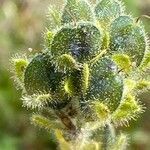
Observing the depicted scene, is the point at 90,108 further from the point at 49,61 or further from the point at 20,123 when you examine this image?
the point at 20,123

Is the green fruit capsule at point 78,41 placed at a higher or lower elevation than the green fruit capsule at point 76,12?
lower

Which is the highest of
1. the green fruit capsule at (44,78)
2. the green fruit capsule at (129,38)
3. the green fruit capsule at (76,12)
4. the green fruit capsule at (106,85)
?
the green fruit capsule at (76,12)

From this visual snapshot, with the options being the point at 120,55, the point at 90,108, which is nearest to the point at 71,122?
the point at 90,108

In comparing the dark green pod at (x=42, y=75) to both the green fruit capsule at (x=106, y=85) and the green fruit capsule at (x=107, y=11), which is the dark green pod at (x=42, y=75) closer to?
the green fruit capsule at (x=106, y=85)

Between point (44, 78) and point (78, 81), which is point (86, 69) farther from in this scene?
point (44, 78)

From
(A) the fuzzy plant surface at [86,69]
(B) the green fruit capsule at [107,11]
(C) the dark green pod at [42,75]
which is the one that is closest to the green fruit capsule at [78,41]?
(A) the fuzzy plant surface at [86,69]

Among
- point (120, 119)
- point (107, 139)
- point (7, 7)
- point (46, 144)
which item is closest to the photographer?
point (120, 119)
